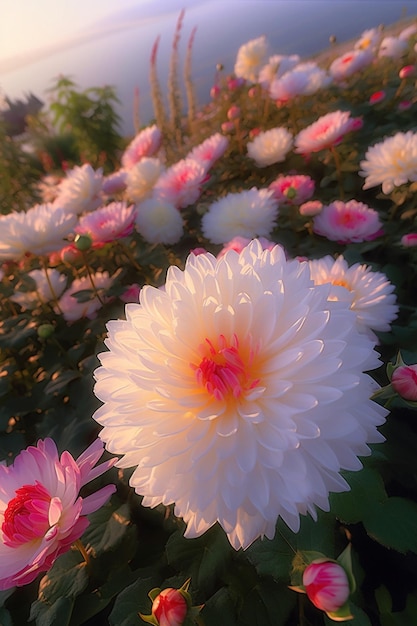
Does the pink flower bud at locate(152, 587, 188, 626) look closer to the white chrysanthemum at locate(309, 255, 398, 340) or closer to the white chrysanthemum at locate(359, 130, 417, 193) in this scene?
the white chrysanthemum at locate(309, 255, 398, 340)

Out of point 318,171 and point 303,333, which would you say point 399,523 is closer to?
point 303,333

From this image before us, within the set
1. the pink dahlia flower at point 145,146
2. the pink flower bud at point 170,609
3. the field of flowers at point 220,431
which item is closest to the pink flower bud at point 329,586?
the field of flowers at point 220,431

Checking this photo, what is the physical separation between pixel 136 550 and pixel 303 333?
65 centimetres

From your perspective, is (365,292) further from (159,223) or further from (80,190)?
(80,190)

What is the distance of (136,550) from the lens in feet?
Answer: 3.02

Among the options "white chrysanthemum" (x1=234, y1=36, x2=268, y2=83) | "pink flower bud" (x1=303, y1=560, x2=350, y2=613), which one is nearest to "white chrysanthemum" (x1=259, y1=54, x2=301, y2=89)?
"white chrysanthemum" (x1=234, y1=36, x2=268, y2=83)

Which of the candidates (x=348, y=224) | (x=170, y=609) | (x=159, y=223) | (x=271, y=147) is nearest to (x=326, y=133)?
(x=271, y=147)

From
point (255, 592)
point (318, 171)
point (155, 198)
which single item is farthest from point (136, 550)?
point (318, 171)

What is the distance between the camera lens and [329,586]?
1.67ft

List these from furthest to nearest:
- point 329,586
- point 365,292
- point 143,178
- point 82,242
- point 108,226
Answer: point 143,178 → point 108,226 → point 82,242 → point 365,292 → point 329,586

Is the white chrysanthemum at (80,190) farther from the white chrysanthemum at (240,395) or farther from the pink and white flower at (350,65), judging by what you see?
the pink and white flower at (350,65)

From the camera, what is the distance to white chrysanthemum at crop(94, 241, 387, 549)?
57 cm

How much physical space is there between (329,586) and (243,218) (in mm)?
1167

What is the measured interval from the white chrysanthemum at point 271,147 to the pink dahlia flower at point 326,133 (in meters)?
0.14
